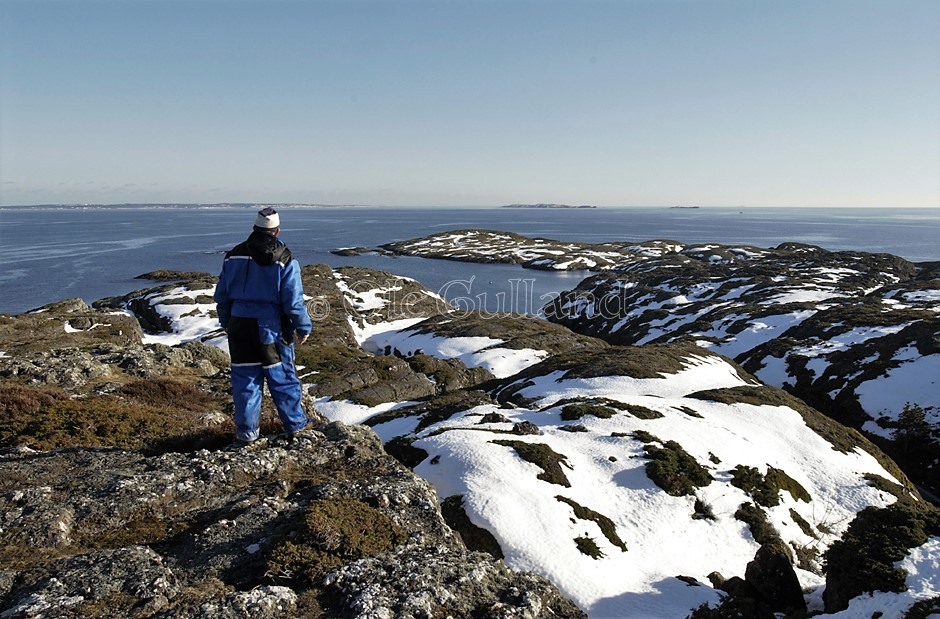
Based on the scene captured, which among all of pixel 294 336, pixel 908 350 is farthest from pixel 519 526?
pixel 908 350

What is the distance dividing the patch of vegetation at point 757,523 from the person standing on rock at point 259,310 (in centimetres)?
2024

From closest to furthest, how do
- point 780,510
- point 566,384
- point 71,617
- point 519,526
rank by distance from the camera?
point 71,617
point 519,526
point 780,510
point 566,384

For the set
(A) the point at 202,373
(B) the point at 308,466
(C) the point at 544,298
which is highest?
(B) the point at 308,466

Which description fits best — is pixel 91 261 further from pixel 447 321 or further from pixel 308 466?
pixel 308 466

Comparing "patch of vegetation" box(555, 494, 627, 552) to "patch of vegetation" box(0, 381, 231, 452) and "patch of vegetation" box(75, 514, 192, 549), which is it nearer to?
"patch of vegetation" box(0, 381, 231, 452)

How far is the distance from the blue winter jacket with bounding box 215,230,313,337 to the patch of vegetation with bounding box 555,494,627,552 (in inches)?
551

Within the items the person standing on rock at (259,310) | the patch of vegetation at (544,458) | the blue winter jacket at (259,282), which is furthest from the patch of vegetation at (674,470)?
the blue winter jacket at (259,282)

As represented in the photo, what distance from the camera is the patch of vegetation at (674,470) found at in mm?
22000

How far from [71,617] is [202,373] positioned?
16.2 m

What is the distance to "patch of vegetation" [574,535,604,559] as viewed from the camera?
660 inches

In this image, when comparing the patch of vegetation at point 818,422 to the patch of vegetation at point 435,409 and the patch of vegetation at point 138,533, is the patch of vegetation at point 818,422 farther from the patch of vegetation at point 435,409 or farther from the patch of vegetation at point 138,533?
the patch of vegetation at point 138,533

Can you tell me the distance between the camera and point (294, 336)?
32.0 feet

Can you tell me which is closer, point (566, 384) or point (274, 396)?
point (274, 396)

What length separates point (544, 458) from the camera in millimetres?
21719
